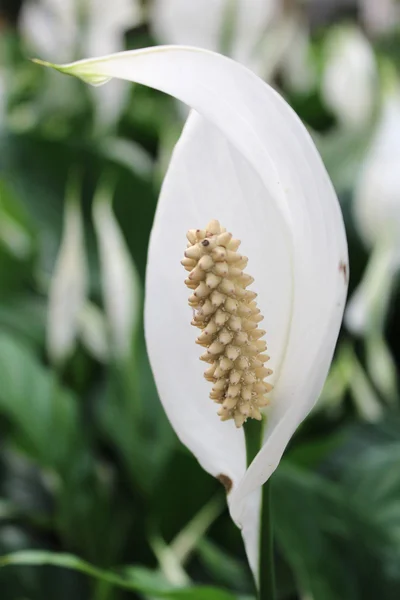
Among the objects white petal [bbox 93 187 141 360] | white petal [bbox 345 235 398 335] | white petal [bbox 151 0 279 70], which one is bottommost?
white petal [bbox 93 187 141 360]

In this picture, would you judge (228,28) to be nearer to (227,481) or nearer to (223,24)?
(223,24)

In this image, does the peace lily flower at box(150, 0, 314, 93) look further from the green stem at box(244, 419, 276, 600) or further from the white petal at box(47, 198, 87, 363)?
the green stem at box(244, 419, 276, 600)

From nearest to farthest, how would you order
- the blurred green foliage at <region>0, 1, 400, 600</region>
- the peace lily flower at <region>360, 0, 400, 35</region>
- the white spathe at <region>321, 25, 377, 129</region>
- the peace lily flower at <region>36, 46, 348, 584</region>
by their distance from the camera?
1. the peace lily flower at <region>36, 46, 348, 584</region>
2. the blurred green foliage at <region>0, 1, 400, 600</region>
3. the white spathe at <region>321, 25, 377, 129</region>
4. the peace lily flower at <region>360, 0, 400, 35</region>

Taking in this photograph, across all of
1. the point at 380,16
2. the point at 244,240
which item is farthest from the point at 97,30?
the point at 380,16

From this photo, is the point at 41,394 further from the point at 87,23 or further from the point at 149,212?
the point at 87,23

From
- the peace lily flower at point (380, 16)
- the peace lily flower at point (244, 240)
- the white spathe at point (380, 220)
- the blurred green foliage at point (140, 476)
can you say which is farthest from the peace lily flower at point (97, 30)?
the peace lily flower at point (380, 16)

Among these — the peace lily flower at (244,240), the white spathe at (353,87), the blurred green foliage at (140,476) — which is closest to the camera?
the peace lily flower at (244,240)

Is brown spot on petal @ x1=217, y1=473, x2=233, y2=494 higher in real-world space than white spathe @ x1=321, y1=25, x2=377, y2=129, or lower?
lower

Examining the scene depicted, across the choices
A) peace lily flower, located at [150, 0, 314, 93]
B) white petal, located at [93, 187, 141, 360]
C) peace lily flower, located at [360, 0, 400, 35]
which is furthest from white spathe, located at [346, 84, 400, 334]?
peace lily flower, located at [360, 0, 400, 35]

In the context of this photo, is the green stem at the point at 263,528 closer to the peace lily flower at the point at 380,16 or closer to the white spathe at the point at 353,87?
the white spathe at the point at 353,87
